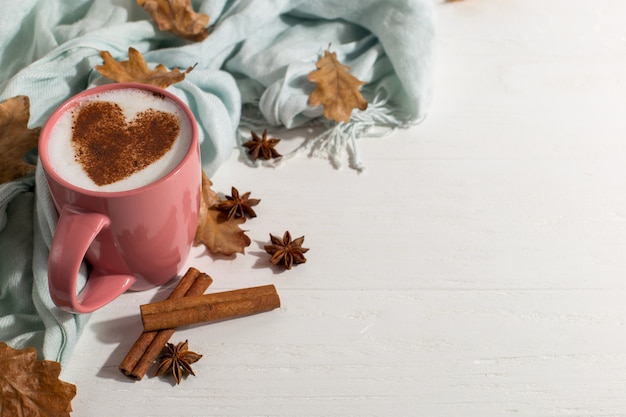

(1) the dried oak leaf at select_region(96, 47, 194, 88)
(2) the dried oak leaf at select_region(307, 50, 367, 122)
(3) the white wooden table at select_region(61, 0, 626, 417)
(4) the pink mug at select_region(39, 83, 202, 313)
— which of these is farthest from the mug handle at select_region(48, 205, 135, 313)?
(2) the dried oak leaf at select_region(307, 50, 367, 122)

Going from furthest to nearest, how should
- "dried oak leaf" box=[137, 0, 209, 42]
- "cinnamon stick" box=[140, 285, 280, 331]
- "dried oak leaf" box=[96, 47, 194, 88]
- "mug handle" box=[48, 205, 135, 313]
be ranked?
"dried oak leaf" box=[137, 0, 209, 42]
"dried oak leaf" box=[96, 47, 194, 88]
"cinnamon stick" box=[140, 285, 280, 331]
"mug handle" box=[48, 205, 135, 313]

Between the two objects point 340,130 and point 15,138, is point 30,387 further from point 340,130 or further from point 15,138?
point 340,130

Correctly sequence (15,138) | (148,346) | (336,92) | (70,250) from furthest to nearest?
(336,92) → (15,138) → (148,346) → (70,250)

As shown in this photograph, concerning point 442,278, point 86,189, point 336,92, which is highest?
point 86,189

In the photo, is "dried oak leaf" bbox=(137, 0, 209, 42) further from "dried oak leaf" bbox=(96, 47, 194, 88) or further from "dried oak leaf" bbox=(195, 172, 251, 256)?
"dried oak leaf" bbox=(195, 172, 251, 256)

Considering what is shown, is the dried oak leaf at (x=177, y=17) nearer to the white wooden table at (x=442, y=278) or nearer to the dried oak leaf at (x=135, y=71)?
the dried oak leaf at (x=135, y=71)

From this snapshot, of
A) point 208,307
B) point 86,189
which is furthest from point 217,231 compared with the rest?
point 86,189

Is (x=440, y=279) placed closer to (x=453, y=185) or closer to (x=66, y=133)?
(x=453, y=185)

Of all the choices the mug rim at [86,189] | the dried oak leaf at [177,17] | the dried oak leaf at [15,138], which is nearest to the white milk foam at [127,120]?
the mug rim at [86,189]
